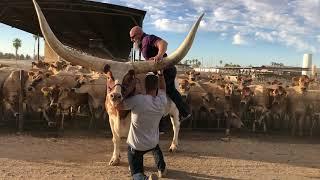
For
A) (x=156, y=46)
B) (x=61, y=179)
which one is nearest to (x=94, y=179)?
(x=61, y=179)

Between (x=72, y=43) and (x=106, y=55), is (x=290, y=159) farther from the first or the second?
(x=72, y=43)

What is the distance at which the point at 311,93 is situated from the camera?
1652 cm

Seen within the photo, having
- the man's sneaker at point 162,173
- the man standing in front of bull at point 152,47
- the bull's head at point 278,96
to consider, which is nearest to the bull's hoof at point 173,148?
the man standing in front of bull at point 152,47

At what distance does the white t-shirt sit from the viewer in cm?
724

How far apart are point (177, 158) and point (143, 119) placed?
11.9 ft

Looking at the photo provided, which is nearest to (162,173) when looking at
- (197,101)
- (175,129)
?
(175,129)

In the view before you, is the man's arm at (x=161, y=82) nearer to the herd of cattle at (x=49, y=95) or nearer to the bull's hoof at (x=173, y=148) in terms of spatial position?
→ the bull's hoof at (x=173, y=148)

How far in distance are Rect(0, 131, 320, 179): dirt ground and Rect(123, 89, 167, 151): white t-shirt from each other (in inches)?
65.6

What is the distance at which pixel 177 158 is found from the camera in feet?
35.0

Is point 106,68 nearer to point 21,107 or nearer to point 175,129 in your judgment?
point 175,129

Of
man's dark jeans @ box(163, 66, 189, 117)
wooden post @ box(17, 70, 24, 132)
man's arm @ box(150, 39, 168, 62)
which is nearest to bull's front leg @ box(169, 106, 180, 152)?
man's dark jeans @ box(163, 66, 189, 117)

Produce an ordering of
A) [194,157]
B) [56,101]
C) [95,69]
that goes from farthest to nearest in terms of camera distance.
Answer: [56,101], [194,157], [95,69]

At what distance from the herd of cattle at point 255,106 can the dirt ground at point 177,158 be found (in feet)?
5.47

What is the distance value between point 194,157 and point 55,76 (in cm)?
606
